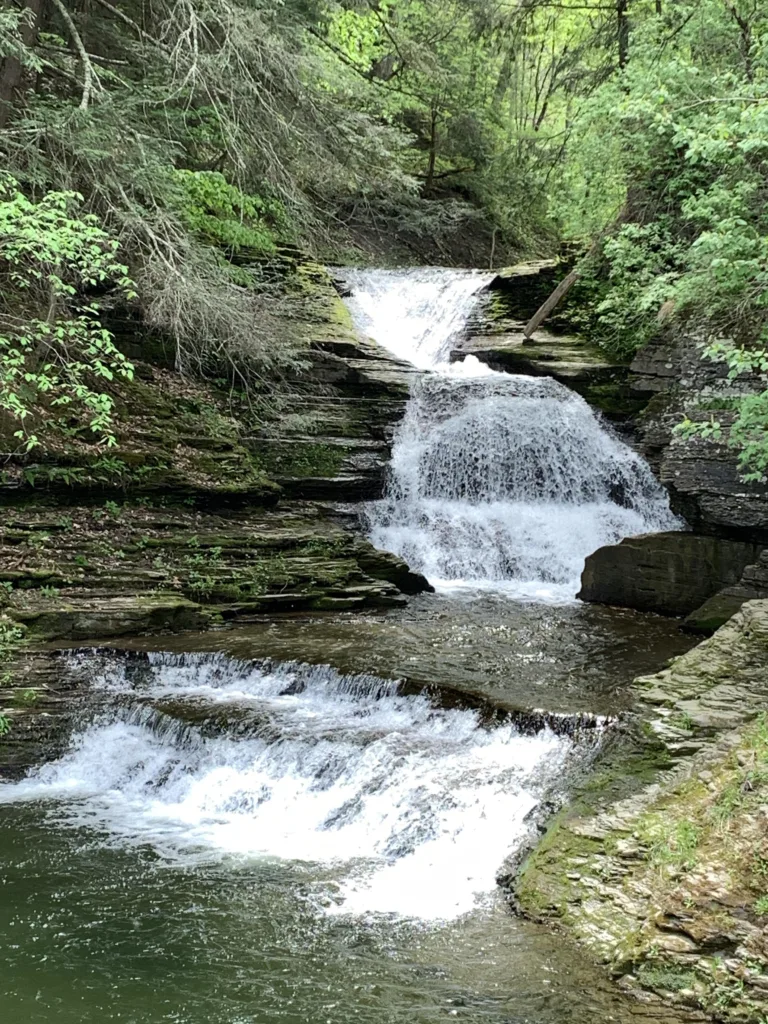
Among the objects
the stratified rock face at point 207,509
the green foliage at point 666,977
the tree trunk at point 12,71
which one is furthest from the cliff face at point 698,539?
the tree trunk at point 12,71

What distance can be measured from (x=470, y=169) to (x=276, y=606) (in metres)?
20.6

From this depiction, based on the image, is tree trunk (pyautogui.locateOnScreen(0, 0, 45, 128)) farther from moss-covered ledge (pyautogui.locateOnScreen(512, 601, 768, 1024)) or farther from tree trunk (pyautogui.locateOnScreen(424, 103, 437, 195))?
tree trunk (pyautogui.locateOnScreen(424, 103, 437, 195))

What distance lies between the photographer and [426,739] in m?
6.96

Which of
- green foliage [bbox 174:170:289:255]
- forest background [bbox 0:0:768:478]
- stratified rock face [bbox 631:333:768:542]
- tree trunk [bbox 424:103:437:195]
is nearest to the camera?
forest background [bbox 0:0:768:478]

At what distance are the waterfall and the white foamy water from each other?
16.6 feet

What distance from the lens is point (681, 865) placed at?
4.46 m

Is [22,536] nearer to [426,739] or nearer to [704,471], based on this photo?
[426,739]

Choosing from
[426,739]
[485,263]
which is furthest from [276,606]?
[485,263]

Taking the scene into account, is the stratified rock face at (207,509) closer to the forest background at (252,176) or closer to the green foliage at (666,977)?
the forest background at (252,176)

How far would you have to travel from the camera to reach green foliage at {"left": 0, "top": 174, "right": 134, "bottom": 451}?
720cm

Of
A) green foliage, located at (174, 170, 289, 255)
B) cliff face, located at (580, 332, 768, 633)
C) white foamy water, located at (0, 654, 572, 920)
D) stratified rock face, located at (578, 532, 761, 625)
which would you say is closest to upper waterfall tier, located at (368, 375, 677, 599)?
stratified rock face, located at (578, 532, 761, 625)

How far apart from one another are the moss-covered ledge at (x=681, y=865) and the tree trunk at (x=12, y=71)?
395 inches

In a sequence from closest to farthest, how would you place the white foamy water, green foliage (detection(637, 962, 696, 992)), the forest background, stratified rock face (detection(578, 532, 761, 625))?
green foliage (detection(637, 962, 696, 992))
the white foamy water
the forest background
stratified rock face (detection(578, 532, 761, 625))

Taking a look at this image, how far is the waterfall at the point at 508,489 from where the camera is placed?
13.0 metres
